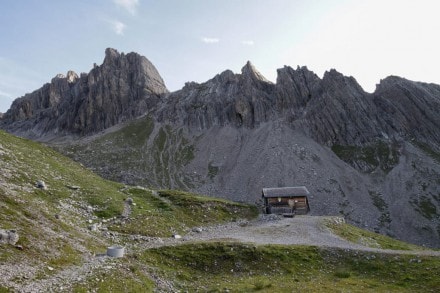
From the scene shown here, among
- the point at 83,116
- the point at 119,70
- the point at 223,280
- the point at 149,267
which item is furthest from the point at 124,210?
the point at 119,70

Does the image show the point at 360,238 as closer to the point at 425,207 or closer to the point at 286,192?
the point at 286,192

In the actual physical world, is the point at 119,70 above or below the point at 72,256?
above

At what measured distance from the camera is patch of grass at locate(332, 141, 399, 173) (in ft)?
340

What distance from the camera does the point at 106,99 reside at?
565 ft

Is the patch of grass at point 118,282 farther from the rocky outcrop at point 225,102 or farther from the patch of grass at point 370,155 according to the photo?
the rocky outcrop at point 225,102

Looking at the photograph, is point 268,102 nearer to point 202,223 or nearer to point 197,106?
point 197,106

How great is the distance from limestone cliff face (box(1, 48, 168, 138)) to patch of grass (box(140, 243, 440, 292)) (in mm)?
139687

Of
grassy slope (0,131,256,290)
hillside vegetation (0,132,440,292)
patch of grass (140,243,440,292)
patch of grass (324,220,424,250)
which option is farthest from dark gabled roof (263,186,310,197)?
patch of grass (140,243,440,292)

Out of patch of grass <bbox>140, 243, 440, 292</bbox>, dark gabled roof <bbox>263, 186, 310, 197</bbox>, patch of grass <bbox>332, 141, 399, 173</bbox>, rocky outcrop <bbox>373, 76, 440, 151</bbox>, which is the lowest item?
patch of grass <bbox>140, 243, 440, 292</bbox>

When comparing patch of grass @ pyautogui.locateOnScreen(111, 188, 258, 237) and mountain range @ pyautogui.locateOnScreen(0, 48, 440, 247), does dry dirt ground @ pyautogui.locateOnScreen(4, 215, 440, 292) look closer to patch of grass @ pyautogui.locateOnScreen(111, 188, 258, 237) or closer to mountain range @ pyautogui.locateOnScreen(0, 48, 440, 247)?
patch of grass @ pyautogui.locateOnScreen(111, 188, 258, 237)

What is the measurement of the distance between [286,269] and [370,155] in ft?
296

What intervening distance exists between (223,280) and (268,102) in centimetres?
11621

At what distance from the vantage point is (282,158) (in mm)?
105000

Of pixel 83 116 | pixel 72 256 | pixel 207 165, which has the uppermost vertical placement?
pixel 83 116
